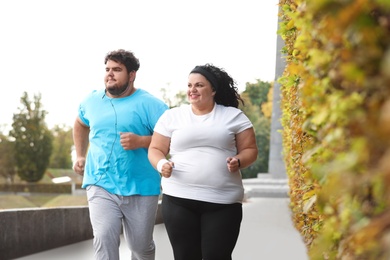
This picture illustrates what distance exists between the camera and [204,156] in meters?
5.29

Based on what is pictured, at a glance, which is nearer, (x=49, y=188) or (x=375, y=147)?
(x=375, y=147)

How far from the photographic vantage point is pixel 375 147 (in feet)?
5.91

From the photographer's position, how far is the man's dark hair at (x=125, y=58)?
643 cm

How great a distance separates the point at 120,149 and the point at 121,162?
106 mm

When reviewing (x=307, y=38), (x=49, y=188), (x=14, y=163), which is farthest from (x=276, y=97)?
(x=14, y=163)

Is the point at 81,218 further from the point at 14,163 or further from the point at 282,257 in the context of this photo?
the point at 14,163

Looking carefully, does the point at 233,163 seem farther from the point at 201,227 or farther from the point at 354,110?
the point at 354,110

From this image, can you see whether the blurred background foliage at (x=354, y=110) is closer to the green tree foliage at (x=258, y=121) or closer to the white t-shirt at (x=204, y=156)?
the white t-shirt at (x=204, y=156)

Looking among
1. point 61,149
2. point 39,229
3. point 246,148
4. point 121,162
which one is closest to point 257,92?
point 61,149

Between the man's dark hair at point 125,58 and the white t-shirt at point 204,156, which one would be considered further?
the man's dark hair at point 125,58

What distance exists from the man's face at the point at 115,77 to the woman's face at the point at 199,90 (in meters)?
1.09

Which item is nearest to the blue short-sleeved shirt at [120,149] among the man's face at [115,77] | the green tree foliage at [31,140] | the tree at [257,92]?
the man's face at [115,77]

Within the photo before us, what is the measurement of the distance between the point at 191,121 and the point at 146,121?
3.48ft

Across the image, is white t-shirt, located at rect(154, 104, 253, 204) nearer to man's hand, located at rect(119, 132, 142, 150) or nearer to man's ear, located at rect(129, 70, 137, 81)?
man's hand, located at rect(119, 132, 142, 150)
